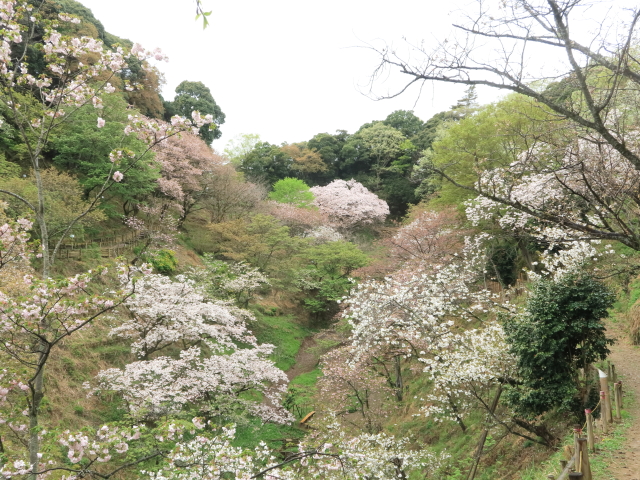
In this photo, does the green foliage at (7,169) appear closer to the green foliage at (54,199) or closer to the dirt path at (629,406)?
the green foliage at (54,199)

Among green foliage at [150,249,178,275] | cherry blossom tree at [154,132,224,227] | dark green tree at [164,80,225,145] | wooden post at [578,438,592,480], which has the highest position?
dark green tree at [164,80,225,145]

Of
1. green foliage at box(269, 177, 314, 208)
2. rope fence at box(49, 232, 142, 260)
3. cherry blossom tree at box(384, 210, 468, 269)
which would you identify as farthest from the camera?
green foliage at box(269, 177, 314, 208)

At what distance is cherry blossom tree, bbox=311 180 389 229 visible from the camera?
29.6 meters

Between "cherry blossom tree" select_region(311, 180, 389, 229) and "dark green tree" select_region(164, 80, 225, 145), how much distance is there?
33.6 feet

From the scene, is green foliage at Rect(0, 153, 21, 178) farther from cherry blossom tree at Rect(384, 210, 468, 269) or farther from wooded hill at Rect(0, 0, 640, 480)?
cherry blossom tree at Rect(384, 210, 468, 269)

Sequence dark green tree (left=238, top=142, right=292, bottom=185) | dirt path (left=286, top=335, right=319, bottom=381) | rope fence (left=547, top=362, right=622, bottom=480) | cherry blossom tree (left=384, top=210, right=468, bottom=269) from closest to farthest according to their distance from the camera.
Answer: rope fence (left=547, top=362, right=622, bottom=480), cherry blossom tree (left=384, top=210, right=468, bottom=269), dirt path (left=286, top=335, right=319, bottom=381), dark green tree (left=238, top=142, right=292, bottom=185)

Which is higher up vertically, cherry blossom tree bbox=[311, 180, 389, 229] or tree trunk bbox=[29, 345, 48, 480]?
cherry blossom tree bbox=[311, 180, 389, 229]

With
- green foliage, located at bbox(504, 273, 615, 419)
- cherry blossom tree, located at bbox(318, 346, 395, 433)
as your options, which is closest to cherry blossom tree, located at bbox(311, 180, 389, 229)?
cherry blossom tree, located at bbox(318, 346, 395, 433)

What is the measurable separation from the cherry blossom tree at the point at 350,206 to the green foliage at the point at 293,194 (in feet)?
3.16

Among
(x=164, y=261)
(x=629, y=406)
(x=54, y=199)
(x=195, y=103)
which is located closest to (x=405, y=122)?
(x=195, y=103)

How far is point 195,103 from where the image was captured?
30.2 metres

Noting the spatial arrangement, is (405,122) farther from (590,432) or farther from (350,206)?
(590,432)

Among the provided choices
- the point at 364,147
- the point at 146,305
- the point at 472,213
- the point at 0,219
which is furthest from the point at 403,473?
the point at 364,147

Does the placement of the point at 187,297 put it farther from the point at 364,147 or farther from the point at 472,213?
the point at 364,147
